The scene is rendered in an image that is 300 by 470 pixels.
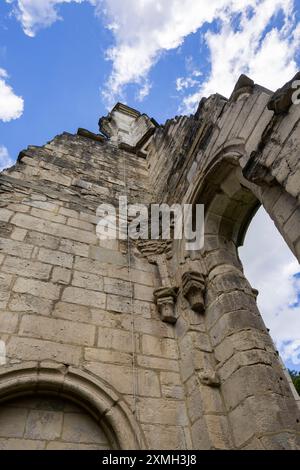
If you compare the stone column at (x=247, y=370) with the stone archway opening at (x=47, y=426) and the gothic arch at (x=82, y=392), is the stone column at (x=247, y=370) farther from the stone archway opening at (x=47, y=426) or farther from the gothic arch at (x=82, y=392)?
the stone archway opening at (x=47, y=426)

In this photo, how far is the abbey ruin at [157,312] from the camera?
227cm

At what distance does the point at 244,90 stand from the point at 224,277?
1.85m

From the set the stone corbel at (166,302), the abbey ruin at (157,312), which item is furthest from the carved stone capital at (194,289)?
the stone corbel at (166,302)

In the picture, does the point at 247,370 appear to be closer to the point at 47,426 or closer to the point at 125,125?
the point at 47,426

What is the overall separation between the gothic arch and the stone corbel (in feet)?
3.17

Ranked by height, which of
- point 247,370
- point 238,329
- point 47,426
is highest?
point 238,329

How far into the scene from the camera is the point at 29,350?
8.24 feet

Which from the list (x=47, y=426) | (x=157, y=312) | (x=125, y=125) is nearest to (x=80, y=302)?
(x=157, y=312)

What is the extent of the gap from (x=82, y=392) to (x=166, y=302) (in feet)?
4.12

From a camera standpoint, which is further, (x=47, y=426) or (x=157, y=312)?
(x=157, y=312)

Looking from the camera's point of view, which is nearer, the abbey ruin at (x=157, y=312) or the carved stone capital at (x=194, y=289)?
the abbey ruin at (x=157, y=312)

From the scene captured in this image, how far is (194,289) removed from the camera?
3.18 meters

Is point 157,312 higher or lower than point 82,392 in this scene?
higher

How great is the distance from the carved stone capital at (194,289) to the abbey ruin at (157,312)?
0.01m
